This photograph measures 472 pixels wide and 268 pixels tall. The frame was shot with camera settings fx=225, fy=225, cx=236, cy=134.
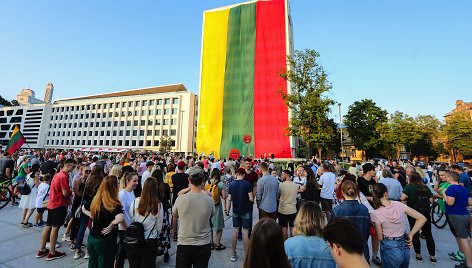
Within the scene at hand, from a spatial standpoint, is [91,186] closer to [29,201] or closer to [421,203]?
[29,201]

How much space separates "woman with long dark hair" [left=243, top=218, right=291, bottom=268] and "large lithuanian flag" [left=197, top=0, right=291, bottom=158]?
36.6m

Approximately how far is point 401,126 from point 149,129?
64.6m

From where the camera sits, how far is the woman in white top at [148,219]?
343 cm

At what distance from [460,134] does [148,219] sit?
67.4 metres

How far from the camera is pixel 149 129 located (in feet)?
226

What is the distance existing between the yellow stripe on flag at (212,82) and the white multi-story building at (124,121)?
18.6m

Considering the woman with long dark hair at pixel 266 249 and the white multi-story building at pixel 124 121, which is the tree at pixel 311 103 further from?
the white multi-story building at pixel 124 121

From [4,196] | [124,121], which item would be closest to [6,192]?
[4,196]

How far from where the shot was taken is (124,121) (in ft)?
236

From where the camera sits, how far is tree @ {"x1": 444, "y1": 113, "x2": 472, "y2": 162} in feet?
156

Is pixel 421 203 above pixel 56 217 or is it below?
above

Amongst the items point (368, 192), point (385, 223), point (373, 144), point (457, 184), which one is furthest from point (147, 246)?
point (373, 144)

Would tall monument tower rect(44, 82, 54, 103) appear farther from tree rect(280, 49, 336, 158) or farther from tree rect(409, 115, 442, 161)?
tree rect(409, 115, 442, 161)

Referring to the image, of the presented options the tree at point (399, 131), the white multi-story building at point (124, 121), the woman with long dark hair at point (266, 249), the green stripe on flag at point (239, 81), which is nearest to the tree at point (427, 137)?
the tree at point (399, 131)
